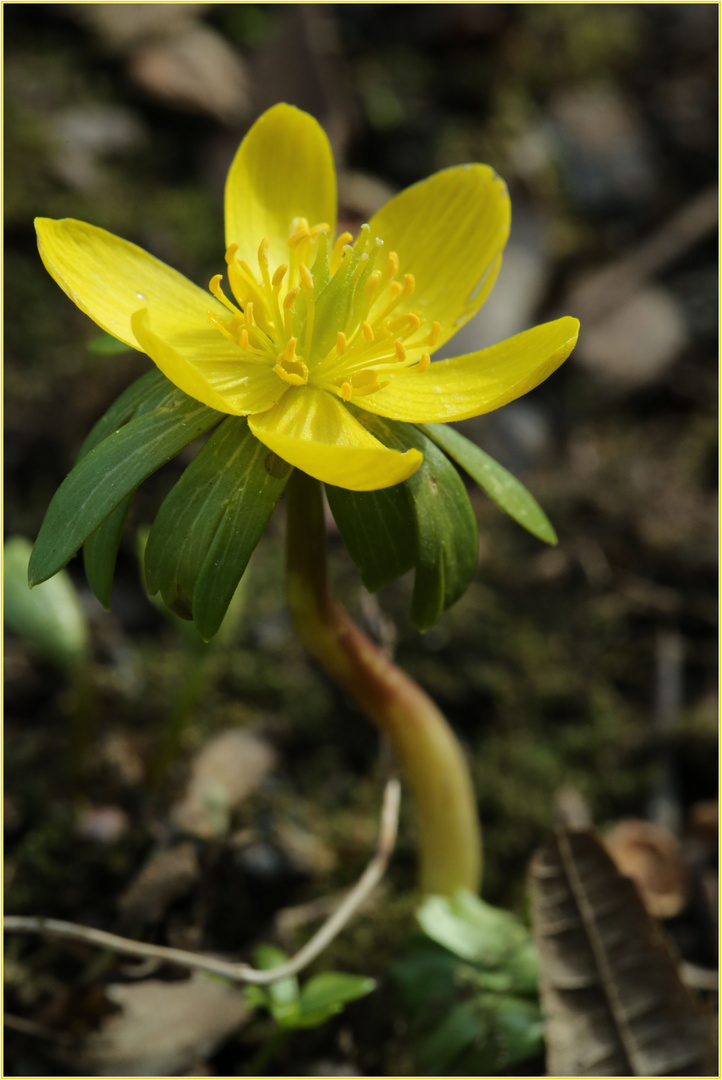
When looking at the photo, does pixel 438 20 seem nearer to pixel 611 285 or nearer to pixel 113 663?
pixel 611 285

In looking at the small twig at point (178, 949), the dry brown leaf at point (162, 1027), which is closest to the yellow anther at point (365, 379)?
the small twig at point (178, 949)

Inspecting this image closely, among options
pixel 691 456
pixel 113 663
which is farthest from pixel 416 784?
pixel 691 456

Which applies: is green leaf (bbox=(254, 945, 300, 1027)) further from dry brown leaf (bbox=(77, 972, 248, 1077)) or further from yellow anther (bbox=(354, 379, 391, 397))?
yellow anther (bbox=(354, 379, 391, 397))

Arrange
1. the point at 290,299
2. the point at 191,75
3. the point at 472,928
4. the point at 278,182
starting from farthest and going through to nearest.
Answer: the point at 191,75
the point at 472,928
the point at 278,182
the point at 290,299

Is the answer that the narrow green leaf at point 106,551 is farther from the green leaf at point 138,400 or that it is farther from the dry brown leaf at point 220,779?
the dry brown leaf at point 220,779

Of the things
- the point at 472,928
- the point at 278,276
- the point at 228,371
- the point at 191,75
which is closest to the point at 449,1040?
the point at 472,928

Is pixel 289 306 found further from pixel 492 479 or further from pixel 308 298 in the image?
pixel 492 479

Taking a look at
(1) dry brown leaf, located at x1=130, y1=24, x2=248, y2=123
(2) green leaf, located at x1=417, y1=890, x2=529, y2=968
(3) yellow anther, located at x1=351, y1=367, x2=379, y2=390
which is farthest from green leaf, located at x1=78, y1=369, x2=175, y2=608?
(1) dry brown leaf, located at x1=130, y1=24, x2=248, y2=123
